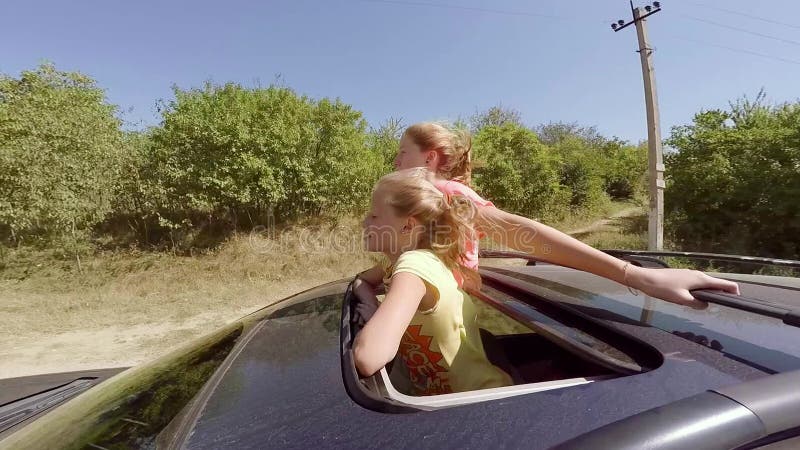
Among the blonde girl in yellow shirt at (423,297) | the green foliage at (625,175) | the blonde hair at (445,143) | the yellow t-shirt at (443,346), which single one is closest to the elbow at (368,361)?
the blonde girl in yellow shirt at (423,297)

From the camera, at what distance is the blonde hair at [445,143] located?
2.12m

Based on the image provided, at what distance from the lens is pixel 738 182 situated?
10172 mm

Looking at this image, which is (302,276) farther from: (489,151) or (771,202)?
(771,202)

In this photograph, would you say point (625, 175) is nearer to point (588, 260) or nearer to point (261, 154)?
point (261, 154)

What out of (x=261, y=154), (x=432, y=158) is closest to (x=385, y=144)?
(x=261, y=154)

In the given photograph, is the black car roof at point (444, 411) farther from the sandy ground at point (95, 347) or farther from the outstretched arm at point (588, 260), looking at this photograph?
the sandy ground at point (95, 347)

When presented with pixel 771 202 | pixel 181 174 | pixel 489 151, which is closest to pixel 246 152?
pixel 181 174

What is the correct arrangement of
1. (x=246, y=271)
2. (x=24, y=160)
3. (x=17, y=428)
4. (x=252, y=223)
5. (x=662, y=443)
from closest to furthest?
(x=662, y=443)
(x=17, y=428)
(x=24, y=160)
(x=246, y=271)
(x=252, y=223)

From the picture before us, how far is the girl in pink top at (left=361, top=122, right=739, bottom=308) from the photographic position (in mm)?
1218

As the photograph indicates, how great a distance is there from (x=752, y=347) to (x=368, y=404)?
3.06 feet

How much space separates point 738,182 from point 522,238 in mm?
11664

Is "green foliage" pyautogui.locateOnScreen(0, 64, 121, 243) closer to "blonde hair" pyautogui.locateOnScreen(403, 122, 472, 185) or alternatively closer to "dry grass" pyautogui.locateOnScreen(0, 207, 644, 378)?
"dry grass" pyautogui.locateOnScreen(0, 207, 644, 378)

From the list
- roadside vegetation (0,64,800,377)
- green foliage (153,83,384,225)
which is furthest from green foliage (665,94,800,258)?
green foliage (153,83,384,225)

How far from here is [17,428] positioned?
1.61 metres
